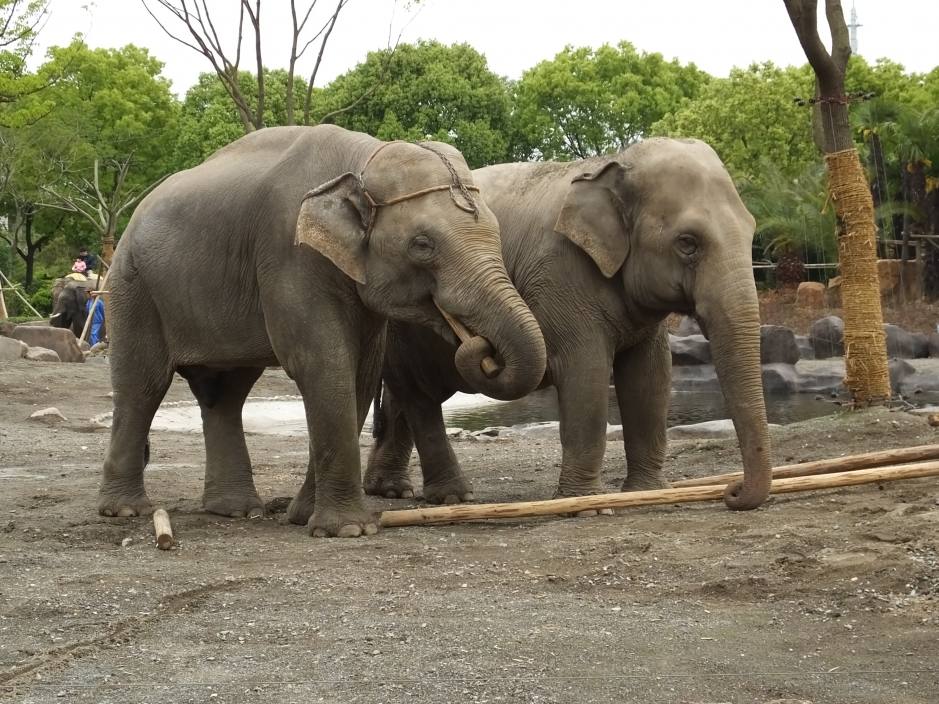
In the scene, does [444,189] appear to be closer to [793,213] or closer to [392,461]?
[392,461]

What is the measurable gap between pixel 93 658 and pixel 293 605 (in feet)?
3.40

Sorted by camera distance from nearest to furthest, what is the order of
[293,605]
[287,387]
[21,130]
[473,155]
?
[293,605]
[287,387]
[21,130]
[473,155]

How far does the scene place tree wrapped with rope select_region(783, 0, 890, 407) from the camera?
1245 cm

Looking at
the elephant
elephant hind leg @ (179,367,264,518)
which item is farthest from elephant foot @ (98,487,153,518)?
the elephant

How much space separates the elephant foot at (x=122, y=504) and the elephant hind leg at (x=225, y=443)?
1.31 feet

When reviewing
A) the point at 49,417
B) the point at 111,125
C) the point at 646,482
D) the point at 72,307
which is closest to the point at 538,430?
the point at 49,417

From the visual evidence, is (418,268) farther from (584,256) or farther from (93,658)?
(93,658)

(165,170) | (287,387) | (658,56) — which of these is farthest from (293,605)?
(658,56)

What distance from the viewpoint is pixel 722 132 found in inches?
2002

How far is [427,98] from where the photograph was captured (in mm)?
53656

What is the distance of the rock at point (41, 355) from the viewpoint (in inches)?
953

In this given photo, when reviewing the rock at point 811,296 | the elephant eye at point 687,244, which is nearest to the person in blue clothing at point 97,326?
the rock at point 811,296

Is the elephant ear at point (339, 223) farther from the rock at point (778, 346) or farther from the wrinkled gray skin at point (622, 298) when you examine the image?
the rock at point (778, 346)

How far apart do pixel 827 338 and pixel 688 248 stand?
2391cm
